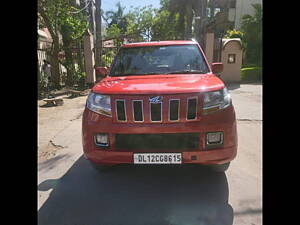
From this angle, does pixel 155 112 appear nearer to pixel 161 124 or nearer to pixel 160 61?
pixel 161 124

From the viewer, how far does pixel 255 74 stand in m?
16.5

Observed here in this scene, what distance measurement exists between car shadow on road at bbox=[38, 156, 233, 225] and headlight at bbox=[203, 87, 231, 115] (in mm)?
1009

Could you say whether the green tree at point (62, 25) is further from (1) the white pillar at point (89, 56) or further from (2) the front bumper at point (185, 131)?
(2) the front bumper at point (185, 131)

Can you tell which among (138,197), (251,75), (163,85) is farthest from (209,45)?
(138,197)

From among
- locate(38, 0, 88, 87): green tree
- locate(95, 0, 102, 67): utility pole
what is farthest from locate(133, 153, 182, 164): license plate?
locate(95, 0, 102, 67): utility pole

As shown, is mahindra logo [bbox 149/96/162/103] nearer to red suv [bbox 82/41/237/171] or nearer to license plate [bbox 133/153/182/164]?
red suv [bbox 82/41/237/171]

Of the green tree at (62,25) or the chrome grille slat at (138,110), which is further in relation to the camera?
the green tree at (62,25)

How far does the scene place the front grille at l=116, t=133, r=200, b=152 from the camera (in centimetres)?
276

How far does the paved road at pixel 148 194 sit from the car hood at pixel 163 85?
1208mm

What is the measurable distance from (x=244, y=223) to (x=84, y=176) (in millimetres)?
2126

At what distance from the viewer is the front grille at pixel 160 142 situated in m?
2.76

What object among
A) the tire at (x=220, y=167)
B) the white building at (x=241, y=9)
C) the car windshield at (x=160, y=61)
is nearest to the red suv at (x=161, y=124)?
the tire at (x=220, y=167)
